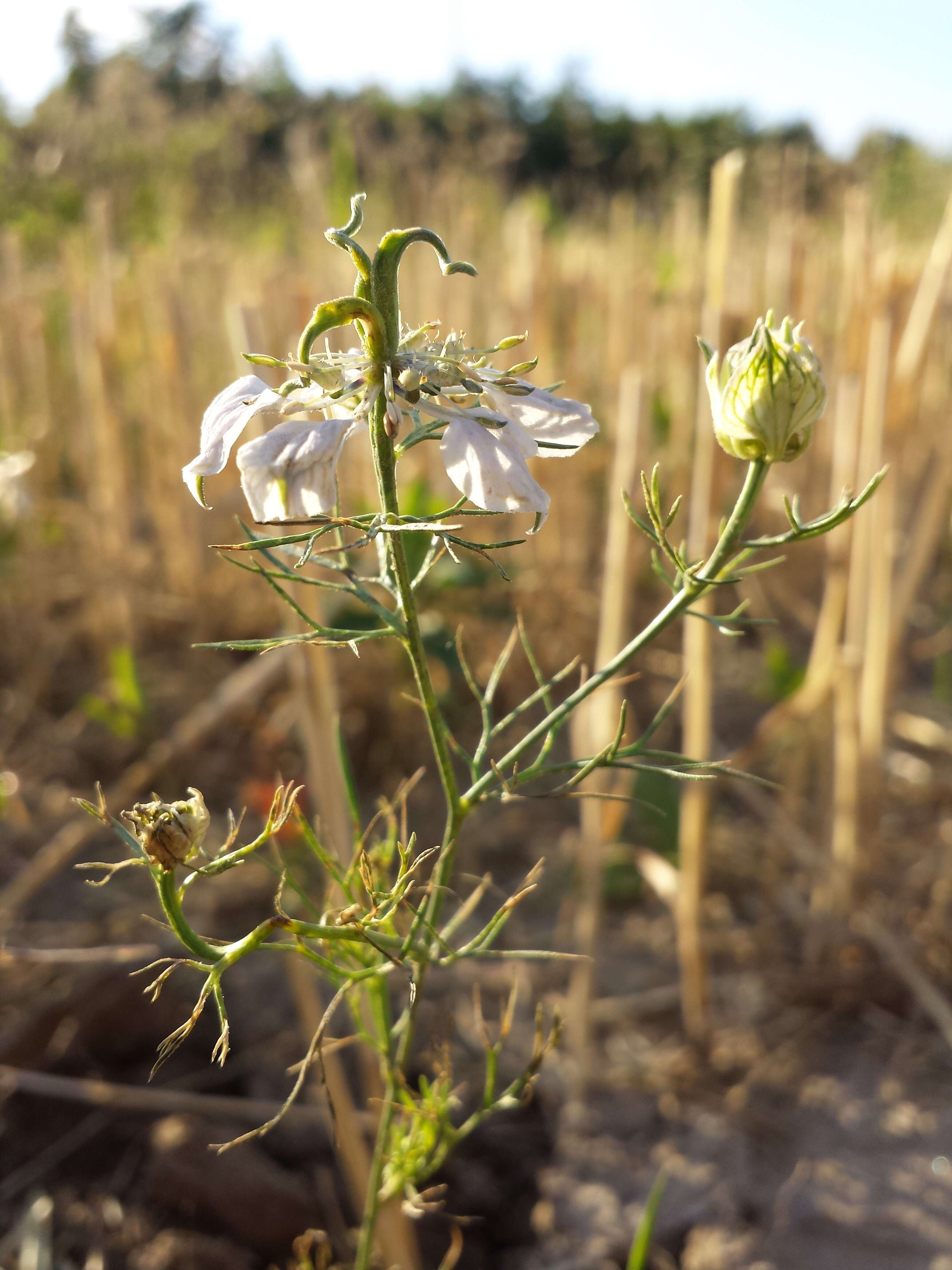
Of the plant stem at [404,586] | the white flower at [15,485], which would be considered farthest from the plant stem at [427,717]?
the white flower at [15,485]

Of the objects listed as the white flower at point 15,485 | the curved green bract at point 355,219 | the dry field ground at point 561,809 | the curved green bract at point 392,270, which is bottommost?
the dry field ground at point 561,809

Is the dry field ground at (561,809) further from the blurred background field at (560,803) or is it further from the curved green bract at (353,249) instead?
the curved green bract at (353,249)

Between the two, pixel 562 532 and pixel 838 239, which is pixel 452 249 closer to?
pixel 562 532

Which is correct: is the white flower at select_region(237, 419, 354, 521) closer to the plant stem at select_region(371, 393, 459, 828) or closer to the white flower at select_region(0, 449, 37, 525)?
the plant stem at select_region(371, 393, 459, 828)

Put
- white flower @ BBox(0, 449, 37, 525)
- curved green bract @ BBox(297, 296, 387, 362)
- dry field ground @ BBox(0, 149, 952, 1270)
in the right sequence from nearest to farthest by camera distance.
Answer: curved green bract @ BBox(297, 296, 387, 362)
dry field ground @ BBox(0, 149, 952, 1270)
white flower @ BBox(0, 449, 37, 525)

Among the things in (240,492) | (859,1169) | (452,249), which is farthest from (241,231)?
(859,1169)

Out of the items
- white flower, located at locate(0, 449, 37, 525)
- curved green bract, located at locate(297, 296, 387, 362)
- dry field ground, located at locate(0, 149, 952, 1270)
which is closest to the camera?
curved green bract, located at locate(297, 296, 387, 362)

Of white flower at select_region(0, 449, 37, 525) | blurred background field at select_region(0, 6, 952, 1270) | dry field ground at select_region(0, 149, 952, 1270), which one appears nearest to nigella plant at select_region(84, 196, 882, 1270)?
dry field ground at select_region(0, 149, 952, 1270)

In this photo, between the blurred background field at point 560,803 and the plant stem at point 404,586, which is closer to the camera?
the plant stem at point 404,586
